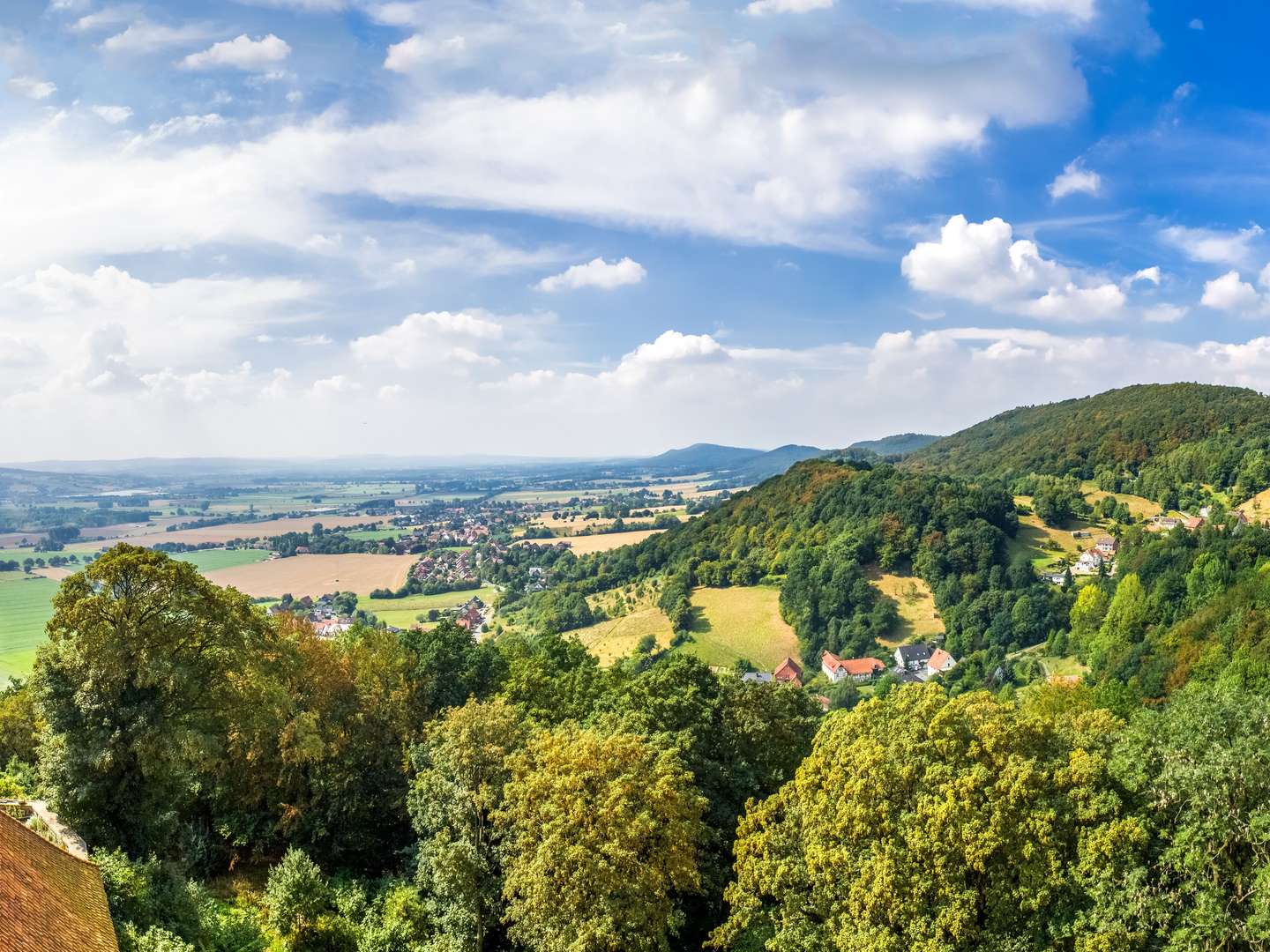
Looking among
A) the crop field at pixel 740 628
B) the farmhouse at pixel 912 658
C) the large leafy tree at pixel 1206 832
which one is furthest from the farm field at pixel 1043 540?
the large leafy tree at pixel 1206 832

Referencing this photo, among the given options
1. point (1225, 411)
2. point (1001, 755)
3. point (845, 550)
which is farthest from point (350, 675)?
point (1225, 411)

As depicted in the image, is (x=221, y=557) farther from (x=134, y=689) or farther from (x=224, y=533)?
(x=134, y=689)

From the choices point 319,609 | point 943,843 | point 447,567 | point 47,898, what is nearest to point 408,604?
point 319,609

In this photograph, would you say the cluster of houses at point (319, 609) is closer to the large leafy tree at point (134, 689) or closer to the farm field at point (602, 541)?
the farm field at point (602, 541)

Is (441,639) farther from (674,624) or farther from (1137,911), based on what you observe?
(674,624)

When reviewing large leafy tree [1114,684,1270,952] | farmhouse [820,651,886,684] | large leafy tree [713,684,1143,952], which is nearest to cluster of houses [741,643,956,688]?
farmhouse [820,651,886,684]

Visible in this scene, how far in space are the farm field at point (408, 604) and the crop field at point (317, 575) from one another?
234 inches

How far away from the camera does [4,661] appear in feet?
237

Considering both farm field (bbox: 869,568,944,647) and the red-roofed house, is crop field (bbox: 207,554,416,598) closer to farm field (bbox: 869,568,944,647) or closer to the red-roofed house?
the red-roofed house

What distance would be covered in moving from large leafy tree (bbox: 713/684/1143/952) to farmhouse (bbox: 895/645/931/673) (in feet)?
278

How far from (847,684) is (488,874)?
7110 centimetres

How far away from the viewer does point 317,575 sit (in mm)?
137750

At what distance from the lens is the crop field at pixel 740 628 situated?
104 metres

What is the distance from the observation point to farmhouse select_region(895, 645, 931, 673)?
10256cm
